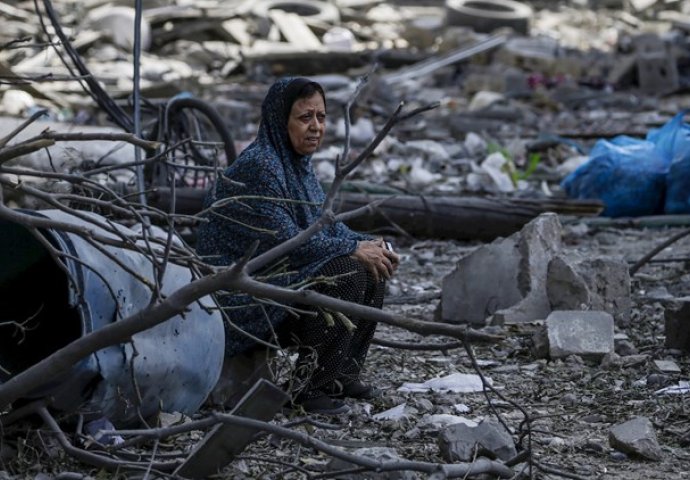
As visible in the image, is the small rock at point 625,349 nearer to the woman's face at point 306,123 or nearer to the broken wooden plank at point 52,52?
the woman's face at point 306,123

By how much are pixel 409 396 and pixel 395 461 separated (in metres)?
1.54

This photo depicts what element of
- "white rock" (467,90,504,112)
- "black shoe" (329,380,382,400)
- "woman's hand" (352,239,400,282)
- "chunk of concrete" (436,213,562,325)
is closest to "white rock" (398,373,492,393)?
"black shoe" (329,380,382,400)

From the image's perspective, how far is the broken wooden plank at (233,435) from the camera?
11.5 ft

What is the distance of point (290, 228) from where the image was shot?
471 cm

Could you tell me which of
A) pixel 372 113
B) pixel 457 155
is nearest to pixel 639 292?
pixel 457 155

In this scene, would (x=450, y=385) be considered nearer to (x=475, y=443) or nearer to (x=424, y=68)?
(x=475, y=443)

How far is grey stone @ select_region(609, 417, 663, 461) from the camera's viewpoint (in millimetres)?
4145

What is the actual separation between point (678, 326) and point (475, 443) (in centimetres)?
187

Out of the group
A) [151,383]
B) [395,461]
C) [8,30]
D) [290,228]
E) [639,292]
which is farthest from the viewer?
[8,30]

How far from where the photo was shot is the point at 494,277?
6.29 meters

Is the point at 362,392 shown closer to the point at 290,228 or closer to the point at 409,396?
the point at 409,396

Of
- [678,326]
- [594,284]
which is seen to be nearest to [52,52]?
[594,284]

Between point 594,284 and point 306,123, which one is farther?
point 594,284

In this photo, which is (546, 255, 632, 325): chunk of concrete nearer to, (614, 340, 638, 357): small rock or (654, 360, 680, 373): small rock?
(614, 340, 638, 357): small rock
